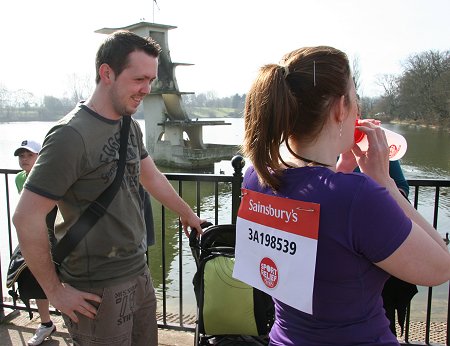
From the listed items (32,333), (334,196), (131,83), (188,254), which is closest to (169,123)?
(188,254)

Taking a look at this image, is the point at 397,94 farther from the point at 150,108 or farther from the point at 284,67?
the point at 284,67

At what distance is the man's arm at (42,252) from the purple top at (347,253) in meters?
0.96

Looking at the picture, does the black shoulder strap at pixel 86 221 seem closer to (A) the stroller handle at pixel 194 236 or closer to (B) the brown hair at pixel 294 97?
(A) the stroller handle at pixel 194 236

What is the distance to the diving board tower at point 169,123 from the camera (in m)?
30.0

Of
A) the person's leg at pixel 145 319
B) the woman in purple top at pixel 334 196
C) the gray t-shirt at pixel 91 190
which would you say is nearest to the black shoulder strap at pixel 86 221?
the gray t-shirt at pixel 91 190

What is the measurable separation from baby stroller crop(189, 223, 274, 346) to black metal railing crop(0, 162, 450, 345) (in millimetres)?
894

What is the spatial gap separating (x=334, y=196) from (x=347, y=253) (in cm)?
17

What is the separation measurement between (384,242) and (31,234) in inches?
53.3

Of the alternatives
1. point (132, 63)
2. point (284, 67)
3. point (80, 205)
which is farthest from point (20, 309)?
point (284, 67)

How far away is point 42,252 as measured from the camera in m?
1.68

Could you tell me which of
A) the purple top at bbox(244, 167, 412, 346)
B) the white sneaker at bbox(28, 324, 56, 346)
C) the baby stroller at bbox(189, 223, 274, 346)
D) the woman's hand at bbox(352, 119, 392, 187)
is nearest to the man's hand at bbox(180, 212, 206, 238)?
the baby stroller at bbox(189, 223, 274, 346)

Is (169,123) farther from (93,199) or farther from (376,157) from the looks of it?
(376,157)

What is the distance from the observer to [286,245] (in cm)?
126

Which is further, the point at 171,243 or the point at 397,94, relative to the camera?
the point at 397,94
